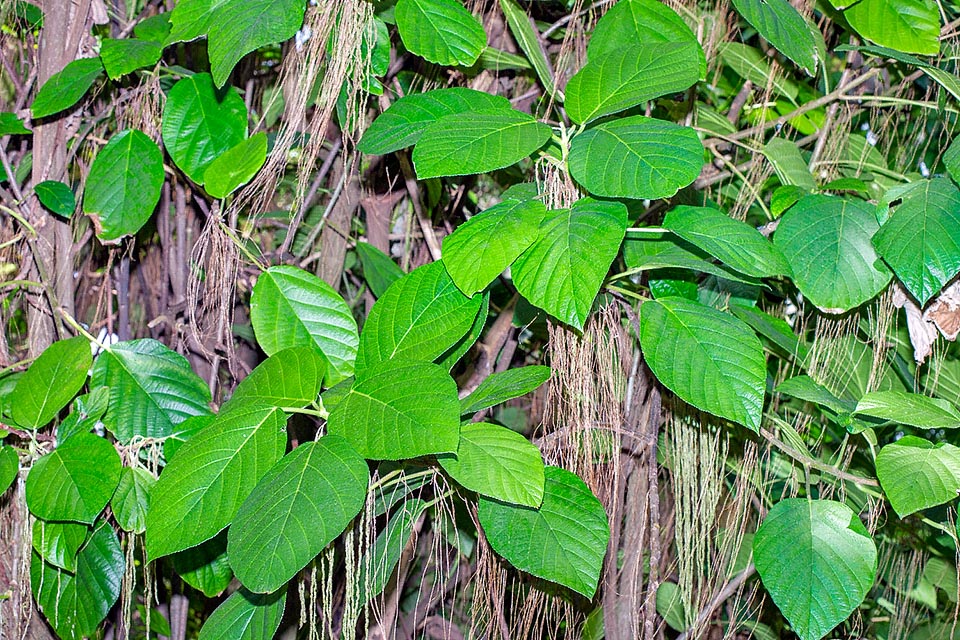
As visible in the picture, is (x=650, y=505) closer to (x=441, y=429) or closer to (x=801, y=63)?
(x=441, y=429)

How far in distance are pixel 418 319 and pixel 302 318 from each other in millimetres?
172

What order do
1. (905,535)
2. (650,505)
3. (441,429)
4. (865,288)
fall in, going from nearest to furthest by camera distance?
(441,429)
(865,288)
(650,505)
(905,535)

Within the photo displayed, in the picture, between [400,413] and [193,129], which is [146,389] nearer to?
[193,129]

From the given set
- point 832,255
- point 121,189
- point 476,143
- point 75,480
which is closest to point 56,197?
point 121,189

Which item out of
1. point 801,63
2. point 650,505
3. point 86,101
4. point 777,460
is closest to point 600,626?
point 650,505

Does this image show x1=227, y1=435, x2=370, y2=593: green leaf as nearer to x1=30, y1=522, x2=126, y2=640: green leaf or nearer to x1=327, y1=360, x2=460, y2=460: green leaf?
x1=327, y1=360, x2=460, y2=460: green leaf

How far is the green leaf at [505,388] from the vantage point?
76 cm

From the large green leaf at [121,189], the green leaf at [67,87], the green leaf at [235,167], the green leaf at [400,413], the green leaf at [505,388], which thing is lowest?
the green leaf at [505,388]

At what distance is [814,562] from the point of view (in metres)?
0.81

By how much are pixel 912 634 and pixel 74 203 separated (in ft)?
4.32

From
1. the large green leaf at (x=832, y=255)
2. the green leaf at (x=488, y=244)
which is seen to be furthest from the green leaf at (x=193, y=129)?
the large green leaf at (x=832, y=255)

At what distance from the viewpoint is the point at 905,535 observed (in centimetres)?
106

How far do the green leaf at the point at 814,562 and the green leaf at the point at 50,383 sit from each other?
2.53ft

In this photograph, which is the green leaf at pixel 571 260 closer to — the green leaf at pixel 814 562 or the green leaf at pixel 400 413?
the green leaf at pixel 400 413
